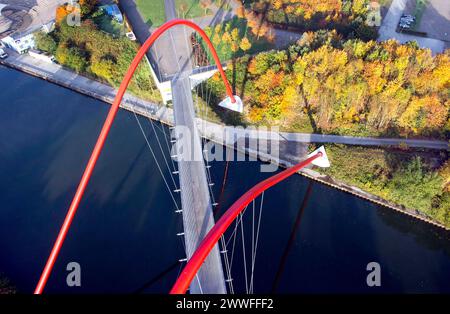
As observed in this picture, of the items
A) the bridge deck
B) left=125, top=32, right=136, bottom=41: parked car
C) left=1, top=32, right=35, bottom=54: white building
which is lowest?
the bridge deck

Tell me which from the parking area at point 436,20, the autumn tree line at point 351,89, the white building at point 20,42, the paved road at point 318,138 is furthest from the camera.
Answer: the parking area at point 436,20

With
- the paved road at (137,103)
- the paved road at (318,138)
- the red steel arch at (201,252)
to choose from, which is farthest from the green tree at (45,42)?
the red steel arch at (201,252)

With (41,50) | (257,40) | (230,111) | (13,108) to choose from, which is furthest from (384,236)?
(41,50)

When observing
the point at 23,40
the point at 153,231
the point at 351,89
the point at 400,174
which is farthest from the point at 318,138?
the point at 23,40

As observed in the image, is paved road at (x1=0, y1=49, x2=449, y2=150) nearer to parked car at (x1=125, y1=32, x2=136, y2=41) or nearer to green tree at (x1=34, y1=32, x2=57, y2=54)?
green tree at (x1=34, y1=32, x2=57, y2=54)

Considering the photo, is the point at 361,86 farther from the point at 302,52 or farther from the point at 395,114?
the point at 302,52

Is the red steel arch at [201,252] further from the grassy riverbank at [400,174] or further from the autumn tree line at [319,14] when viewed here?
the autumn tree line at [319,14]

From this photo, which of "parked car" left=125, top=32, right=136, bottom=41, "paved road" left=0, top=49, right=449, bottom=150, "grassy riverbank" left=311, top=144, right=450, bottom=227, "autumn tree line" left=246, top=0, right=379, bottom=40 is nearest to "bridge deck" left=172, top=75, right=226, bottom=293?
"paved road" left=0, top=49, right=449, bottom=150
